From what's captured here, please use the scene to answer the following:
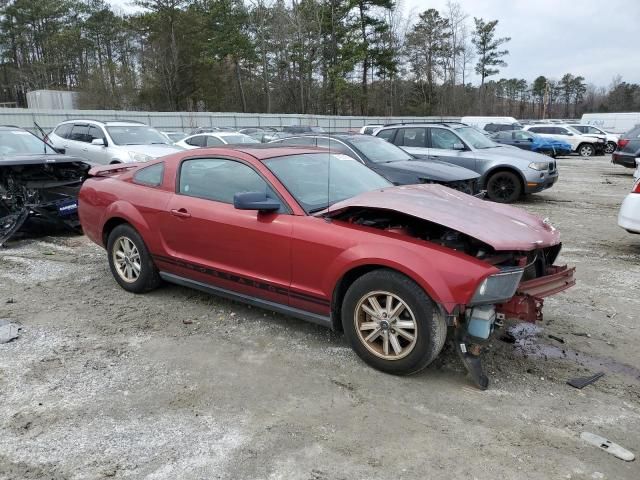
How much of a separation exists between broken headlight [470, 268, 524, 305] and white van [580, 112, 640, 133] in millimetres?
35646

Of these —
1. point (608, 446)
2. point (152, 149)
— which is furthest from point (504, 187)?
point (608, 446)

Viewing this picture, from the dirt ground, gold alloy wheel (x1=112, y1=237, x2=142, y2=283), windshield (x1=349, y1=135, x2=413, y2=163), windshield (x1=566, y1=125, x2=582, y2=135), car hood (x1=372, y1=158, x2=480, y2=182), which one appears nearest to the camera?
the dirt ground

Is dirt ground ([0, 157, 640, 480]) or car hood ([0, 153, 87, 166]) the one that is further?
car hood ([0, 153, 87, 166])

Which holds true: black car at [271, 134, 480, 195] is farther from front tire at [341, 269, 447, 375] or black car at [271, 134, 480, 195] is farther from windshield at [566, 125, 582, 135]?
windshield at [566, 125, 582, 135]

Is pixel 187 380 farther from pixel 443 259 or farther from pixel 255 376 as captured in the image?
pixel 443 259

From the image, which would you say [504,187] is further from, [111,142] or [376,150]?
[111,142]

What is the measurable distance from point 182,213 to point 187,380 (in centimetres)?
163

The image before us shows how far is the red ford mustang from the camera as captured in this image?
10.9ft

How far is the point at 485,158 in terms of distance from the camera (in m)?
10.9

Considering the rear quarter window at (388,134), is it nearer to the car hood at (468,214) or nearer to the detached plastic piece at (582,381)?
the car hood at (468,214)

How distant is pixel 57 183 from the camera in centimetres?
804

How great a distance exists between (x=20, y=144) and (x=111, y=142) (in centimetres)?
264

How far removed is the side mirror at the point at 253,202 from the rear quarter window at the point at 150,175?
4.82 feet

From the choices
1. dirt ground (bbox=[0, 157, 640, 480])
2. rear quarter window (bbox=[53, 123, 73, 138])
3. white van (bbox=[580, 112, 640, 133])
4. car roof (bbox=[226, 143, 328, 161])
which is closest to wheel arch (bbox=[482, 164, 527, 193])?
dirt ground (bbox=[0, 157, 640, 480])
